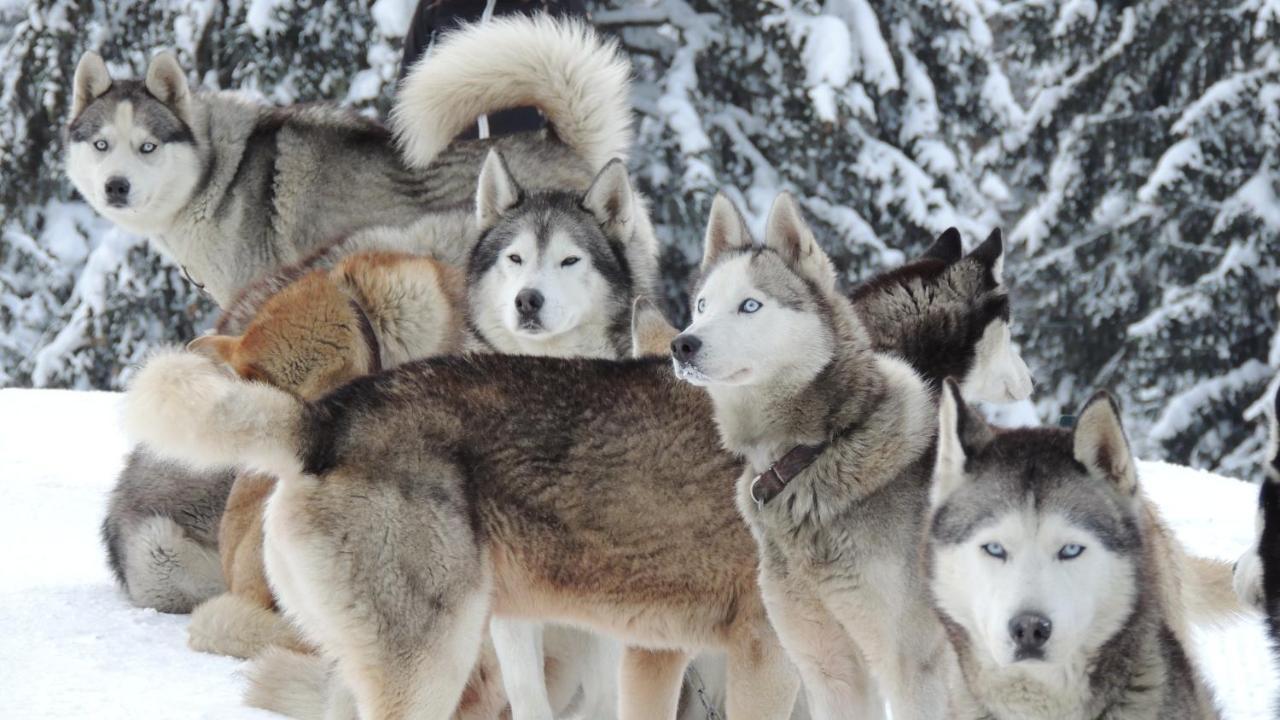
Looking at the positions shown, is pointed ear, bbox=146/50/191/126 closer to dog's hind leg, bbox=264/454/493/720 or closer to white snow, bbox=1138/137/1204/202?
dog's hind leg, bbox=264/454/493/720

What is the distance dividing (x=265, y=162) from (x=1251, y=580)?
6.09m

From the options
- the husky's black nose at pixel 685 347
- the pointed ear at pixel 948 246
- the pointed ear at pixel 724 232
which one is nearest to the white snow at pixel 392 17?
the pointed ear at pixel 948 246

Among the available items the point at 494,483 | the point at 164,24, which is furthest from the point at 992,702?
the point at 164,24

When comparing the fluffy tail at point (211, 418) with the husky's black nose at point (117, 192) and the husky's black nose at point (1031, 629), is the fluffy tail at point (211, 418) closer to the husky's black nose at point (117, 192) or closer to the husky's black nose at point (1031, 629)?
the husky's black nose at point (1031, 629)

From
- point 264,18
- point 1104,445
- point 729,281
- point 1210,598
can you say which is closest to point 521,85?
point 729,281

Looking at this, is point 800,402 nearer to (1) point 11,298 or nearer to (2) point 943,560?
(2) point 943,560

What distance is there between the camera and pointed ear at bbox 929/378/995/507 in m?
3.58

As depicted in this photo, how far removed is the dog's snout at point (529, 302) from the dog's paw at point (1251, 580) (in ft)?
8.68

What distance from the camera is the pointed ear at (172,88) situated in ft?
27.1

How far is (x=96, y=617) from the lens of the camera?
20.6 feet

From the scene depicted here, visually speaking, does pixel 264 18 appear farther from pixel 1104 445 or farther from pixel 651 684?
pixel 1104 445

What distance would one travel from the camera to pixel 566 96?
24.2ft

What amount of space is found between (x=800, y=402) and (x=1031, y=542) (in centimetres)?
106

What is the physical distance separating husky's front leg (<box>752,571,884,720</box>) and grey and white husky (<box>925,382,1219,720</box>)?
0.55 m
